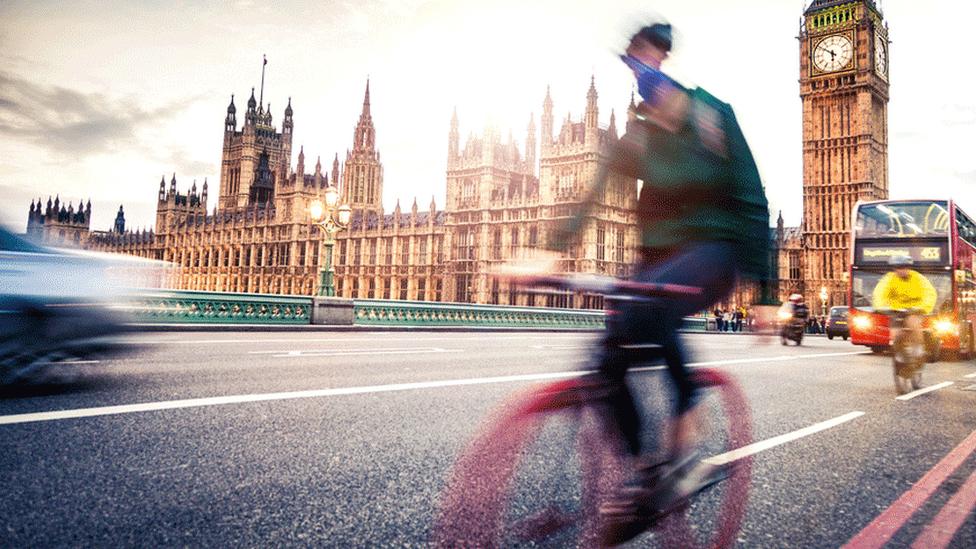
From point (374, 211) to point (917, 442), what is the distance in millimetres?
65100

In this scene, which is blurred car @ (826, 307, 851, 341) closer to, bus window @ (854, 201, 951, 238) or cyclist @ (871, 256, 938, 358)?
bus window @ (854, 201, 951, 238)

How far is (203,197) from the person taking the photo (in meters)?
90.4

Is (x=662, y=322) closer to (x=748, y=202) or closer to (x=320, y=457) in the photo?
(x=748, y=202)

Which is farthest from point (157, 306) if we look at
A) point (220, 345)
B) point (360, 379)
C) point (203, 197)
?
point (203, 197)

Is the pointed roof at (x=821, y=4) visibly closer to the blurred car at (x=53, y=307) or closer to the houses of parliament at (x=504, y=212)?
the houses of parliament at (x=504, y=212)

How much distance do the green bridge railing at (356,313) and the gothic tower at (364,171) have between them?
46.0 meters

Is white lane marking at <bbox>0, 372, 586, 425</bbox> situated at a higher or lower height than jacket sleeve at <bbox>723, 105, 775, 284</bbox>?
lower

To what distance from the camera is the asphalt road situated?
6.37 feet

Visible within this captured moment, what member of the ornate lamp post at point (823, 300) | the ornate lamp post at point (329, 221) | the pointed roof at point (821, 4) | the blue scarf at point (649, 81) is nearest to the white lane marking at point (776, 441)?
the blue scarf at point (649, 81)

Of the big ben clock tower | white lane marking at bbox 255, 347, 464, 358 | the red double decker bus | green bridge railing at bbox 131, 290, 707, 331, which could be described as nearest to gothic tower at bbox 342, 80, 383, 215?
the big ben clock tower

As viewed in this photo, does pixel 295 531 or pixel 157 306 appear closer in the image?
pixel 295 531

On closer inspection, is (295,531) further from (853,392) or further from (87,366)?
(853,392)

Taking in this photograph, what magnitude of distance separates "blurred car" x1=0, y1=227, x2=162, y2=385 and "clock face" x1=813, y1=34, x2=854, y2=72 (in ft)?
230

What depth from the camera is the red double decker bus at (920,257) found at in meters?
11.7
